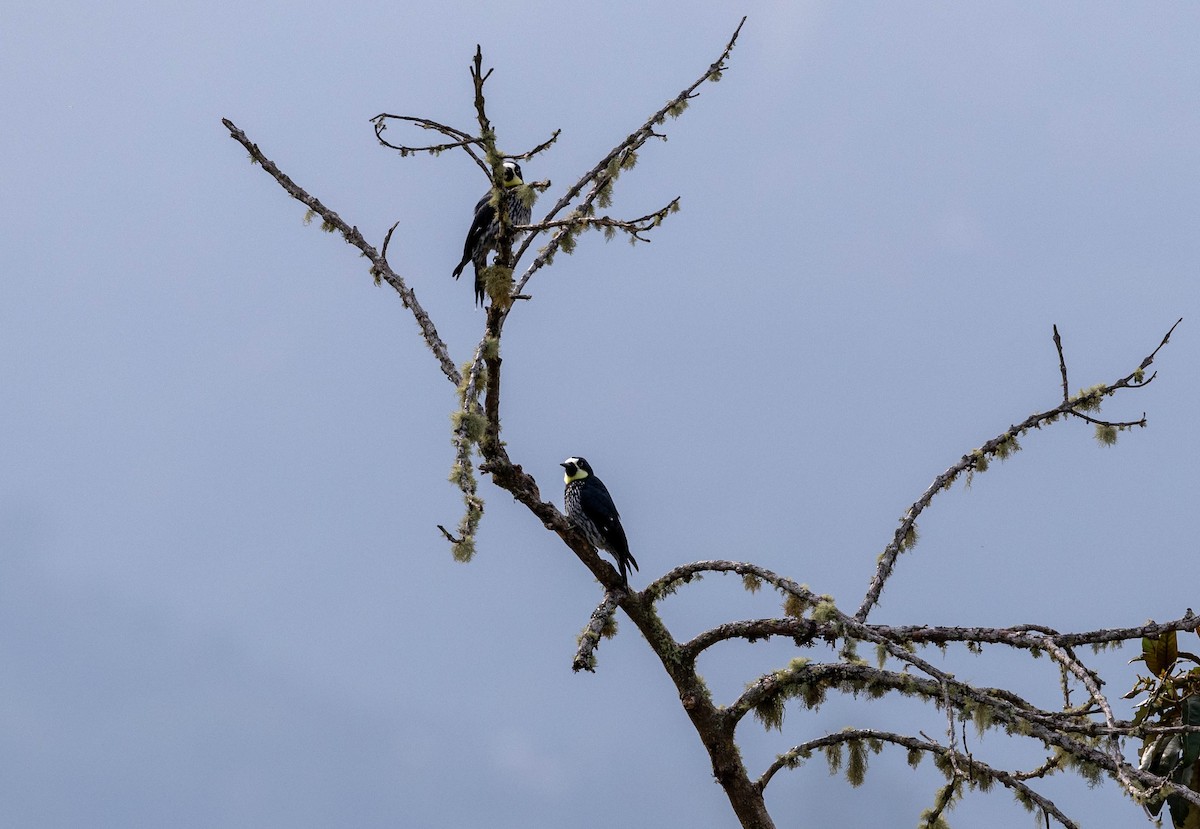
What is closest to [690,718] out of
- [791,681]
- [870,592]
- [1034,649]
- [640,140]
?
[791,681]

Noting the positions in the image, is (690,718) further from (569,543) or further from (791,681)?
(569,543)

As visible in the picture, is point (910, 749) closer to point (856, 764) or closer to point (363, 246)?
point (856, 764)

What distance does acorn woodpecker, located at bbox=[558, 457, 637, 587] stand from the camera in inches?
315

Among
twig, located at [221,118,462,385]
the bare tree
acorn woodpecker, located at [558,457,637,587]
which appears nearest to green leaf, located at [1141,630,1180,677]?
the bare tree

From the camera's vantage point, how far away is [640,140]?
6.24 m

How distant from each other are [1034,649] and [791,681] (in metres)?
1.14

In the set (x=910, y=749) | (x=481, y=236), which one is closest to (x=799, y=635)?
(x=910, y=749)

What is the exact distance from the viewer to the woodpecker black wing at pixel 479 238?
333 inches

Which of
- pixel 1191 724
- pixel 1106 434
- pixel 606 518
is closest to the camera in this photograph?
pixel 1191 724

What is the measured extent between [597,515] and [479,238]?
1824 mm

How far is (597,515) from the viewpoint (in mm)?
8219

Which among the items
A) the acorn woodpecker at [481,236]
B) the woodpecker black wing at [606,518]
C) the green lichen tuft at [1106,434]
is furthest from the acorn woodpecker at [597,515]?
the green lichen tuft at [1106,434]

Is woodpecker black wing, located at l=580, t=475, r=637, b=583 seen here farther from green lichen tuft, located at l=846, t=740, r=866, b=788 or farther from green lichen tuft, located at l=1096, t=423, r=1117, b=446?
green lichen tuft, located at l=1096, t=423, r=1117, b=446

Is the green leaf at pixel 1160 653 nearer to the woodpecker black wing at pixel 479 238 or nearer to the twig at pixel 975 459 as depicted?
the twig at pixel 975 459
